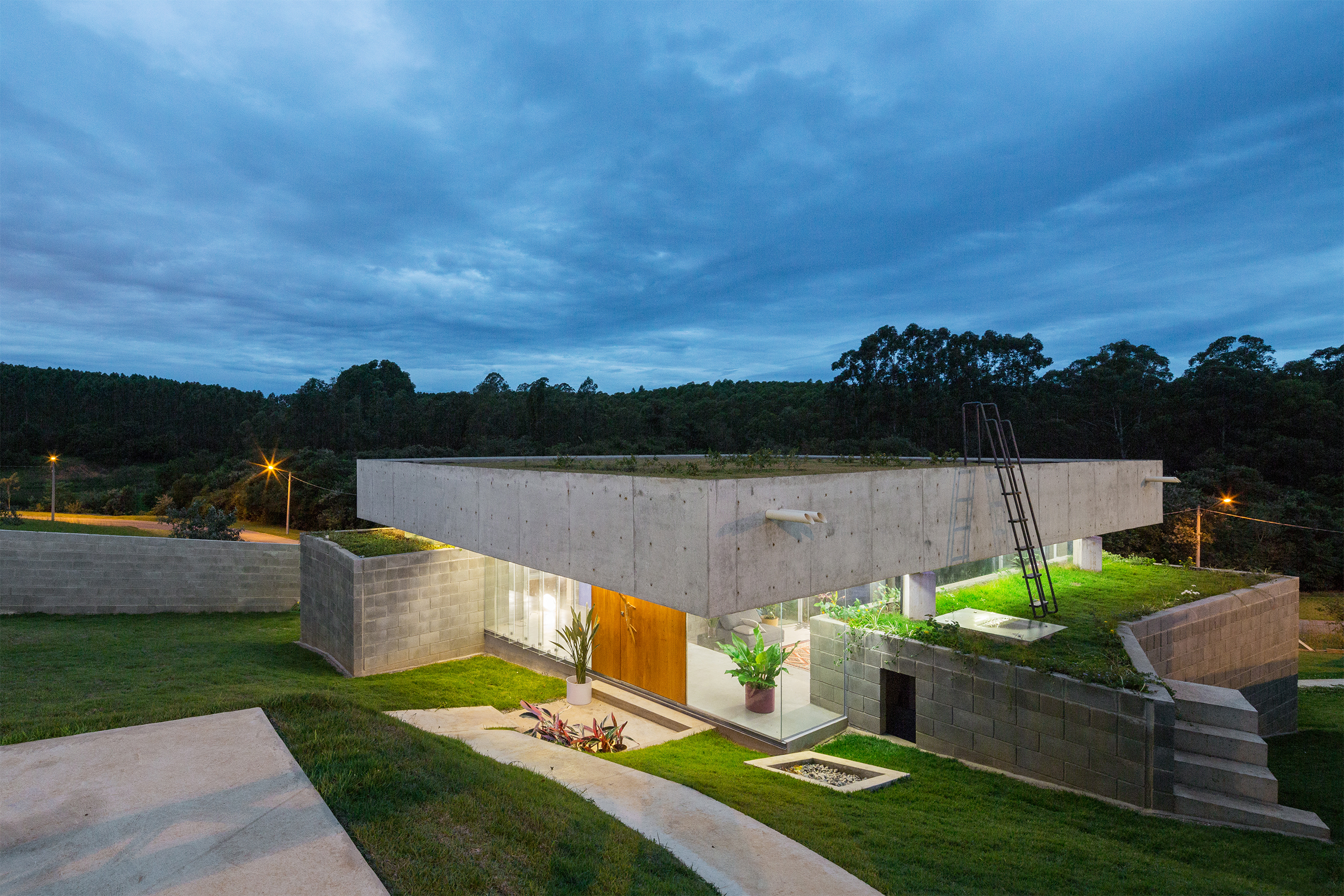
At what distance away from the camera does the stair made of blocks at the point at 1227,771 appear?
6442mm

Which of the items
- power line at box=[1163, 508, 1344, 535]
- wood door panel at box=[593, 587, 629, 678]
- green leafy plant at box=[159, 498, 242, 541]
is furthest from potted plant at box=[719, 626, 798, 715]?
power line at box=[1163, 508, 1344, 535]

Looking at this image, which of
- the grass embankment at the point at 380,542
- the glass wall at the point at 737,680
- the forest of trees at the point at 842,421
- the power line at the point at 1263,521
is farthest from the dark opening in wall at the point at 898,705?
the power line at the point at 1263,521

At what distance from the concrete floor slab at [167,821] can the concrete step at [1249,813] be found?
7.90 m

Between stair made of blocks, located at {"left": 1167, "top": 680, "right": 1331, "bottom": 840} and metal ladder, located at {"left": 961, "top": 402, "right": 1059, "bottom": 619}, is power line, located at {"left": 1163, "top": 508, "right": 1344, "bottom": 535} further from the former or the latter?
stair made of blocks, located at {"left": 1167, "top": 680, "right": 1331, "bottom": 840}

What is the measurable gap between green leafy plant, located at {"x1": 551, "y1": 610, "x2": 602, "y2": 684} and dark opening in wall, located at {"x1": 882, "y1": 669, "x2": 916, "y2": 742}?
4.47m

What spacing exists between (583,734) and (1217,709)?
7.55 meters

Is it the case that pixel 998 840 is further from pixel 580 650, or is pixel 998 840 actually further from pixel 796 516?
pixel 580 650

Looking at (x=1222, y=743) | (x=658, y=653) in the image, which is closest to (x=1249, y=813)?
(x=1222, y=743)

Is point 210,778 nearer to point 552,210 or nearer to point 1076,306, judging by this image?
point 552,210

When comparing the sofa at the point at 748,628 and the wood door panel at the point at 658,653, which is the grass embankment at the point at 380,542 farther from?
the sofa at the point at 748,628

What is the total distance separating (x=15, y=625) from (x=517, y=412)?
31.8 metres

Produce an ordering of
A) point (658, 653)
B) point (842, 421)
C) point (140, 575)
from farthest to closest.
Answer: point (842, 421)
point (140, 575)
point (658, 653)

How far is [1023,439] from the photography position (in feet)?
131

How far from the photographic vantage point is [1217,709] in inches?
281
